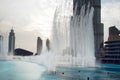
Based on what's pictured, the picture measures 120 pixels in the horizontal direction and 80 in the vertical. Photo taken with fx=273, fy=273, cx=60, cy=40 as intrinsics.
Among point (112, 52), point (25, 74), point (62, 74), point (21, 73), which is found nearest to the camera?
point (62, 74)

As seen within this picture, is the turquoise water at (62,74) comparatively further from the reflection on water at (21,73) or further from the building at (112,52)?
the building at (112,52)

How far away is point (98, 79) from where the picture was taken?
97.9 ft

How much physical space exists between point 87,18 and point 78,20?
101 inches

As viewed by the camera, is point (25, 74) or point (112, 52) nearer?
point (25, 74)

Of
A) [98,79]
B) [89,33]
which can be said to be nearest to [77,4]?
[89,33]

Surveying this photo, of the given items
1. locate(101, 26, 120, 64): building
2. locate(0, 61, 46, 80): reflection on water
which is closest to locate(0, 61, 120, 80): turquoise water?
locate(0, 61, 46, 80): reflection on water

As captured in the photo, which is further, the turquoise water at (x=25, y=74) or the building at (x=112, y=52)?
the building at (x=112, y=52)

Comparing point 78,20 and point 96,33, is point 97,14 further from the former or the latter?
point 78,20

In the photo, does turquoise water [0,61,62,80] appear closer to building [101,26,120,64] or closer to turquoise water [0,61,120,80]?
turquoise water [0,61,120,80]

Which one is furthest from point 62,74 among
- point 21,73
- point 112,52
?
point 112,52

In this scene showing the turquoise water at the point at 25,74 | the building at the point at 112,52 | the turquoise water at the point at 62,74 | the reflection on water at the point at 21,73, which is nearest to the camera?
the turquoise water at the point at 62,74

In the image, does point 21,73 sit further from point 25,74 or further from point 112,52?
point 112,52

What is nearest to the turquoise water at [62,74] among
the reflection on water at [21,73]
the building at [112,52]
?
the reflection on water at [21,73]

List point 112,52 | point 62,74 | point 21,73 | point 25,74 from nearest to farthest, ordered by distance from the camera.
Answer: point 62,74, point 25,74, point 21,73, point 112,52
